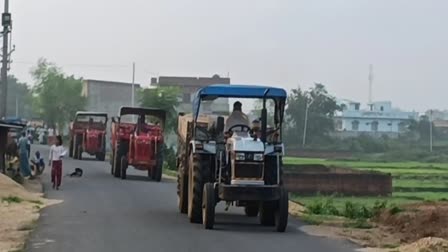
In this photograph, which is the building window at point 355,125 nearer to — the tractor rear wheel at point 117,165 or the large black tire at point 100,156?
the large black tire at point 100,156

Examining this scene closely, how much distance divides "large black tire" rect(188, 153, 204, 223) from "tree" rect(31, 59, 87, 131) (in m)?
84.0

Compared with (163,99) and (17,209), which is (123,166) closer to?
(17,209)

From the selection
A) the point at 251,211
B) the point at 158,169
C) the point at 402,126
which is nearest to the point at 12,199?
the point at 251,211

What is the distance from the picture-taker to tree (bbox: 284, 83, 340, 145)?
120 m

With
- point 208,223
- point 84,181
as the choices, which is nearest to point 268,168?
point 208,223

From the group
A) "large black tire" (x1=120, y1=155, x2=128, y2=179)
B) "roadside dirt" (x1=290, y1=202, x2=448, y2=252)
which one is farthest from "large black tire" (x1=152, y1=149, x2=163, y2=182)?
"roadside dirt" (x1=290, y1=202, x2=448, y2=252)

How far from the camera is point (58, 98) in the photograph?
107 metres

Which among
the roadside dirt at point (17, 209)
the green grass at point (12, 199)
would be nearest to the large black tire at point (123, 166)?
the roadside dirt at point (17, 209)

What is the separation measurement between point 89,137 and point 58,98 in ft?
168

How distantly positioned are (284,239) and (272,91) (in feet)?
13.1

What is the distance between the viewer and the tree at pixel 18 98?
485ft

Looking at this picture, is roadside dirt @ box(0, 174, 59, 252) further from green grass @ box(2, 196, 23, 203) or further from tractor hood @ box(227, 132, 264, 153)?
tractor hood @ box(227, 132, 264, 153)

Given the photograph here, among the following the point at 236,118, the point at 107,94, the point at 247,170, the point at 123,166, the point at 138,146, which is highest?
the point at 107,94

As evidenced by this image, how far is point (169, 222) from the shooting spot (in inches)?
827
